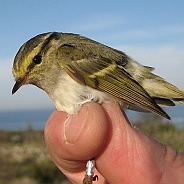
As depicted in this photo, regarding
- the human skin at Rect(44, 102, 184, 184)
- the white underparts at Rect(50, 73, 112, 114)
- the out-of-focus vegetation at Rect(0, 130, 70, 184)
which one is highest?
the white underparts at Rect(50, 73, 112, 114)

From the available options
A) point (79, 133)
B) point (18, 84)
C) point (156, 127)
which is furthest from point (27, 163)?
point (79, 133)

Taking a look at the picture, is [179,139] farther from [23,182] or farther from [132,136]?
[132,136]

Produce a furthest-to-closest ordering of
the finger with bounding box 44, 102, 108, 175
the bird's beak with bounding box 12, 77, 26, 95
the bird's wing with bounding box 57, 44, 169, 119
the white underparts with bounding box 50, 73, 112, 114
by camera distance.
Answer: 1. the bird's beak with bounding box 12, 77, 26, 95
2. the bird's wing with bounding box 57, 44, 169, 119
3. the white underparts with bounding box 50, 73, 112, 114
4. the finger with bounding box 44, 102, 108, 175

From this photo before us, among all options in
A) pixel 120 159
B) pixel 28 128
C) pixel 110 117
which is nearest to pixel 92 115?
pixel 110 117

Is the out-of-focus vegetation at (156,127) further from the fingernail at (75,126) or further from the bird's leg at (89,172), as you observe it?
the fingernail at (75,126)

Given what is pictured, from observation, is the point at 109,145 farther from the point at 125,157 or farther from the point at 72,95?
the point at 72,95

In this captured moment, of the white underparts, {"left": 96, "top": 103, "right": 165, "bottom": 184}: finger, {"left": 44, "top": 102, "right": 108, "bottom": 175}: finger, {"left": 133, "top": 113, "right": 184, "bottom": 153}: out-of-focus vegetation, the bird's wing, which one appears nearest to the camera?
{"left": 44, "top": 102, "right": 108, "bottom": 175}: finger

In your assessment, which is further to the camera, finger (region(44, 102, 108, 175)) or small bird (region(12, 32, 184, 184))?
small bird (region(12, 32, 184, 184))

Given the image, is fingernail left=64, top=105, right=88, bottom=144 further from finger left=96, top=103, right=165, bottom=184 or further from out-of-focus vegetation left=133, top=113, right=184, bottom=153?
out-of-focus vegetation left=133, top=113, right=184, bottom=153

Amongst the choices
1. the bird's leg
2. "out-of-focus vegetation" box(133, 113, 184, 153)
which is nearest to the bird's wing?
the bird's leg
